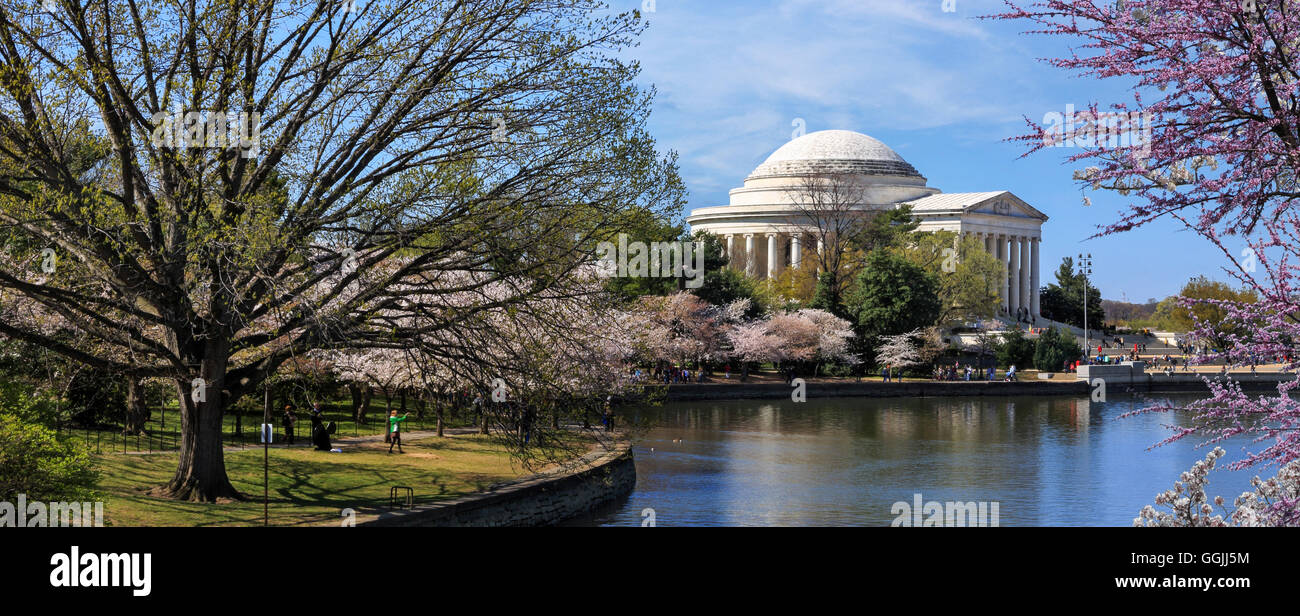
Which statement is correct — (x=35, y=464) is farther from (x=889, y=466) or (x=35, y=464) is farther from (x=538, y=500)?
(x=889, y=466)

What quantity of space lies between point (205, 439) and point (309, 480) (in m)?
3.22

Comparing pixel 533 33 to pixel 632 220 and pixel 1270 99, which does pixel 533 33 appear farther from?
pixel 1270 99

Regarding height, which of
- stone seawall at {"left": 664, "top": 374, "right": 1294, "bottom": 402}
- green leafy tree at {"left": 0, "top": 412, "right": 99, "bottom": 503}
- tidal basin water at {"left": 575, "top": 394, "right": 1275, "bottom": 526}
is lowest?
tidal basin water at {"left": 575, "top": 394, "right": 1275, "bottom": 526}

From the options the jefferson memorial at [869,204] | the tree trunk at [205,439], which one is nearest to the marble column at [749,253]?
the jefferson memorial at [869,204]

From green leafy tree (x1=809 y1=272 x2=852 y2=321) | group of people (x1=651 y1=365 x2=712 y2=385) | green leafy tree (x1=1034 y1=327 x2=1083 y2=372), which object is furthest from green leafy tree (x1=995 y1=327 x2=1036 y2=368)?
group of people (x1=651 y1=365 x2=712 y2=385)

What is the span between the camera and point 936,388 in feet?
209

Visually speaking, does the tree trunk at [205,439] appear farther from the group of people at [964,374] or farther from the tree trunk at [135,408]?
the group of people at [964,374]

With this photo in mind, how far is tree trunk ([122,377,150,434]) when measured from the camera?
26.6m

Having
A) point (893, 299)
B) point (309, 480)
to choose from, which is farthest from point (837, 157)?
point (309, 480)

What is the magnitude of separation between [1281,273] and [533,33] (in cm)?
1510

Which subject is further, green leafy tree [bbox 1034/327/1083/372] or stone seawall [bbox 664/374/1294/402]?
green leafy tree [bbox 1034/327/1083/372]

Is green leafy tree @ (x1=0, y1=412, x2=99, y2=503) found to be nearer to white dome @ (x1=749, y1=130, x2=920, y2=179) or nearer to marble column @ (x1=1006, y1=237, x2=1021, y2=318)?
white dome @ (x1=749, y1=130, x2=920, y2=179)

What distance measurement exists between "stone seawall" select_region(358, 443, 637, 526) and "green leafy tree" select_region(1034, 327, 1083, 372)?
54377 millimetres
